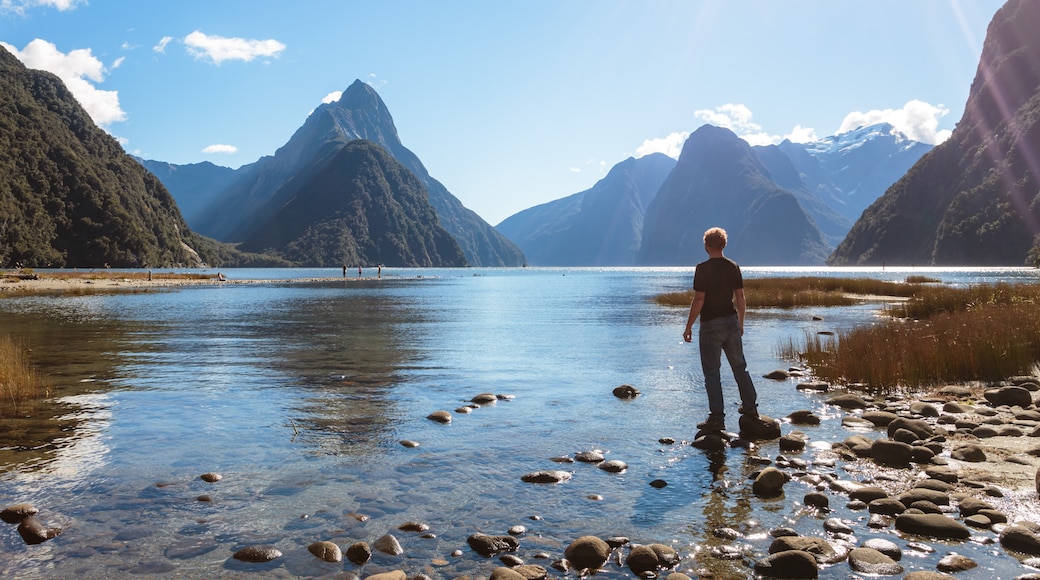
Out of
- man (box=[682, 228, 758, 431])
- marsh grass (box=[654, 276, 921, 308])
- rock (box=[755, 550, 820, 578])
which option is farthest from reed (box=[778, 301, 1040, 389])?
marsh grass (box=[654, 276, 921, 308])

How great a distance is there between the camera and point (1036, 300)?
2255 centimetres

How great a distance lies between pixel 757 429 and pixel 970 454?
3335 mm

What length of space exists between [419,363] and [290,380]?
5.25m

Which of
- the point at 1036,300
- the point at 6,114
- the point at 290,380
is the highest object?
the point at 6,114

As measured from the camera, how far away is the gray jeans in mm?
11398

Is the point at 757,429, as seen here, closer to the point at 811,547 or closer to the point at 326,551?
the point at 811,547

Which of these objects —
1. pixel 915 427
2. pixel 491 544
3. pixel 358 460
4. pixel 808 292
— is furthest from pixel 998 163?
pixel 491 544

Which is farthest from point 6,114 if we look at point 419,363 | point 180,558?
point 180,558

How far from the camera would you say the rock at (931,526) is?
22.7 feet

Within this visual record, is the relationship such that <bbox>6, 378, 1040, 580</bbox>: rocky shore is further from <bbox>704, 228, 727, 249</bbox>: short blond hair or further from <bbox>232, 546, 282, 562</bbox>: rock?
<bbox>704, 228, 727, 249</bbox>: short blond hair

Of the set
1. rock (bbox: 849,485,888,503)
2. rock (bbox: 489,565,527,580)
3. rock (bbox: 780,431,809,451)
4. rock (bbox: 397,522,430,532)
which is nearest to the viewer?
rock (bbox: 489,565,527,580)

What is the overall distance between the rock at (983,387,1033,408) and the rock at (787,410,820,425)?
4.28 metres

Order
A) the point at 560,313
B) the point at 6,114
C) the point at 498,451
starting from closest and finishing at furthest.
A: the point at 498,451 → the point at 560,313 → the point at 6,114

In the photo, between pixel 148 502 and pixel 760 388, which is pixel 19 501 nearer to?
pixel 148 502
